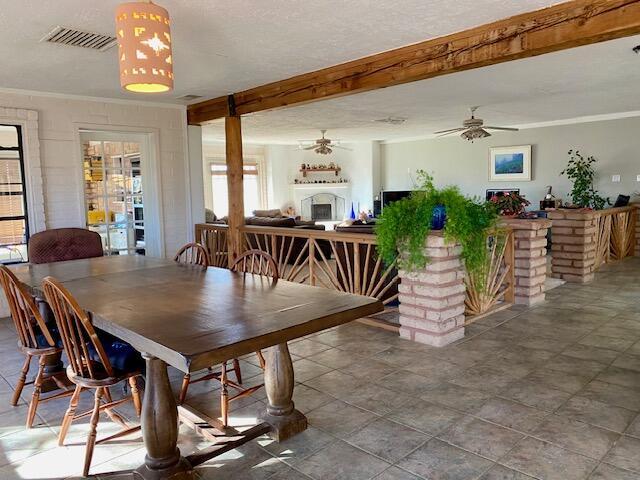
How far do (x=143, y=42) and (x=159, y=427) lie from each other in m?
1.67

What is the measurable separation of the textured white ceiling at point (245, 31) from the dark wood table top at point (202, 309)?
1.60m

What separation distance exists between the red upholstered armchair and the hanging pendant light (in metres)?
3.04

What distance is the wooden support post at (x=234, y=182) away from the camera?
18.4 ft

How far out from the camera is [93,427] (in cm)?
226

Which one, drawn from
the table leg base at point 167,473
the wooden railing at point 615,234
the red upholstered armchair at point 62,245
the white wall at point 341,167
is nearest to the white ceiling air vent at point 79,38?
the red upholstered armchair at point 62,245

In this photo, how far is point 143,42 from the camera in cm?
218

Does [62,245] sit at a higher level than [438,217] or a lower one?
lower

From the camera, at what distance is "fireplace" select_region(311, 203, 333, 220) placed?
12.3 meters


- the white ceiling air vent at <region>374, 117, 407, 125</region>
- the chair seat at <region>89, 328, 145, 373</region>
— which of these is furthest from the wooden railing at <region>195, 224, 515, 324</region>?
the white ceiling air vent at <region>374, 117, 407, 125</region>

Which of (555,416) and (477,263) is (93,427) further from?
(477,263)

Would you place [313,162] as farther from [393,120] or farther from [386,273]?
[386,273]

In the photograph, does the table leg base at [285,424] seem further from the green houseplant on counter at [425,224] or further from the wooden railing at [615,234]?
the wooden railing at [615,234]

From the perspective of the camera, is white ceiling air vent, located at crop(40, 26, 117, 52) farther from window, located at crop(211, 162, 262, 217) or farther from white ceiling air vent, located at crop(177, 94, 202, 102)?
window, located at crop(211, 162, 262, 217)

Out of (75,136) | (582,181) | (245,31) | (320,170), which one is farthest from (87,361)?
(320,170)
